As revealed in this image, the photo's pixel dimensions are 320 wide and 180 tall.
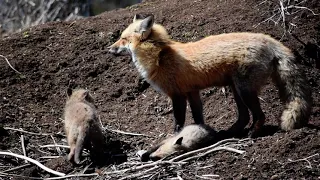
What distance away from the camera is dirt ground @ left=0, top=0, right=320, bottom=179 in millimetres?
9305

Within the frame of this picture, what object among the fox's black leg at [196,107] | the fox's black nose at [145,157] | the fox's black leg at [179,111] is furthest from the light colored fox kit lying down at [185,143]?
the fox's black leg at [196,107]

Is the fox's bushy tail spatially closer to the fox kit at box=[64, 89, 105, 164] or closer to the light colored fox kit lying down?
the light colored fox kit lying down

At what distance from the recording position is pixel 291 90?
8.35 meters

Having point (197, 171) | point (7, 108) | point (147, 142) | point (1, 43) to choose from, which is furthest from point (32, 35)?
Result: point (197, 171)

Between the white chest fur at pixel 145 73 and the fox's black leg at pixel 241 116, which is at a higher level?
the white chest fur at pixel 145 73

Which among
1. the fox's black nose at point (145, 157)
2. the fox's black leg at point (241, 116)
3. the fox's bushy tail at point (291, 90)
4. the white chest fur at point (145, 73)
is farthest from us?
the white chest fur at point (145, 73)

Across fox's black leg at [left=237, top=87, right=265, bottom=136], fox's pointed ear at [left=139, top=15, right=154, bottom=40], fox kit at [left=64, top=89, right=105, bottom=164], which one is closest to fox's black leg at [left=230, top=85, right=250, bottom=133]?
fox's black leg at [left=237, top=87, right=265, bottom=136]

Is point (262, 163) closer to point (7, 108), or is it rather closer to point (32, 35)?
point (7, 108)

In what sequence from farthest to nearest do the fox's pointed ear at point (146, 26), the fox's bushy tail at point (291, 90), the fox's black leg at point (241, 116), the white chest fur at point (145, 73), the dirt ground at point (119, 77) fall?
1. the dirt ground at point (119, 77)
2. the fox's pointed ear at point (146, 26)
3. the white chest fur at point (145, 73)
4. the fox's black leg at point (241, 116)
5. the fox's bushy tail at point (291, 90)

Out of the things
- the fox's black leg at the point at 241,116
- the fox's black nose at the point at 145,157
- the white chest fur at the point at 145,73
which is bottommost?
the fox's black nose at the point at 145,157

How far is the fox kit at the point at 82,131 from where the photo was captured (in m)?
8.34

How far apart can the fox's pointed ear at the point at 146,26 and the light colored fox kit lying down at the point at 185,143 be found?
162 centimetres

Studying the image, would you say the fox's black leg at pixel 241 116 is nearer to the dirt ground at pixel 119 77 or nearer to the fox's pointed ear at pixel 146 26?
the dirt ground at pixel 119 77

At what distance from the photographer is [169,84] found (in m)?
8.90
